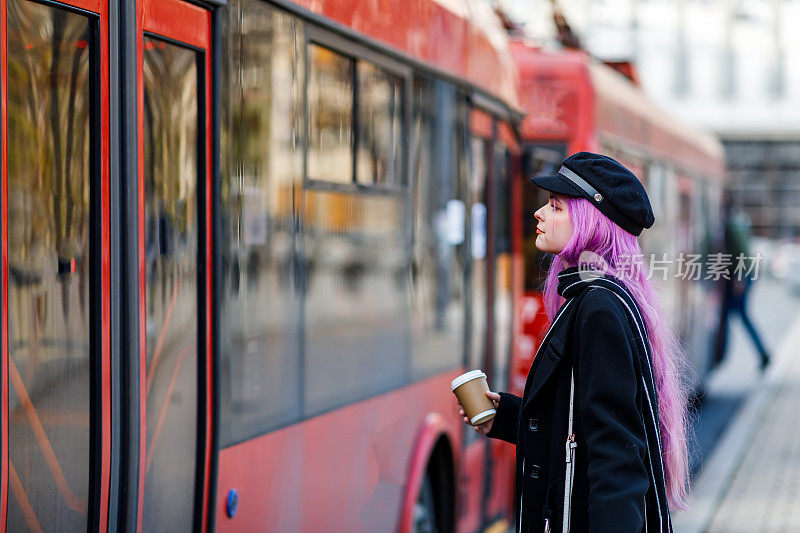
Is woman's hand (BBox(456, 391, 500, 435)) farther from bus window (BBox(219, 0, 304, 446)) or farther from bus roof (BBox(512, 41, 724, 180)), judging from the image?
bus roof (BBox(512, 41, 724, 180))

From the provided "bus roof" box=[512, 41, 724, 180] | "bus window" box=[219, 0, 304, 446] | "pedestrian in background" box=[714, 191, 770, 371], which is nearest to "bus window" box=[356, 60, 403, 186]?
"bus window" box=[219, 0, 304, 446]

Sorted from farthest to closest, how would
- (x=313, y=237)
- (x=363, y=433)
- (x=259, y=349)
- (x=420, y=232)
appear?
(x=420, y=232), (x=363, y=433), (x=313, y=237), (x=259, y=349)

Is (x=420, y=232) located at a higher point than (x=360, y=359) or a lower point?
higher

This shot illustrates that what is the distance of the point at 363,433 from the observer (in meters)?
4.30

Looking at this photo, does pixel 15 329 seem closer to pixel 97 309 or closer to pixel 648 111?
pixel 97 309

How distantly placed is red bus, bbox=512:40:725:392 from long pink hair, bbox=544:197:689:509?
7.76 feet

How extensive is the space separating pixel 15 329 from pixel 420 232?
272 centimetres

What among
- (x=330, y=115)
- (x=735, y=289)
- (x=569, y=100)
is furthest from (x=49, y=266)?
(x=735, y=289)

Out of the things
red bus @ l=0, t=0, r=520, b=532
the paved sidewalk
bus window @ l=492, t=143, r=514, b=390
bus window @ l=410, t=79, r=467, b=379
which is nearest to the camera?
red bus @ l=0, t=0, r=520, b=532

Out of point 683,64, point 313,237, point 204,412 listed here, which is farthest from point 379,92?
point 683,64

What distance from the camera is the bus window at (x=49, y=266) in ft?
8.07

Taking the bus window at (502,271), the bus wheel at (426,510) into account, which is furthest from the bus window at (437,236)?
the bus window at (502,271)

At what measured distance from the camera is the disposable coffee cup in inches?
114

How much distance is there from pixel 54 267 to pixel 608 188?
1245 mm
